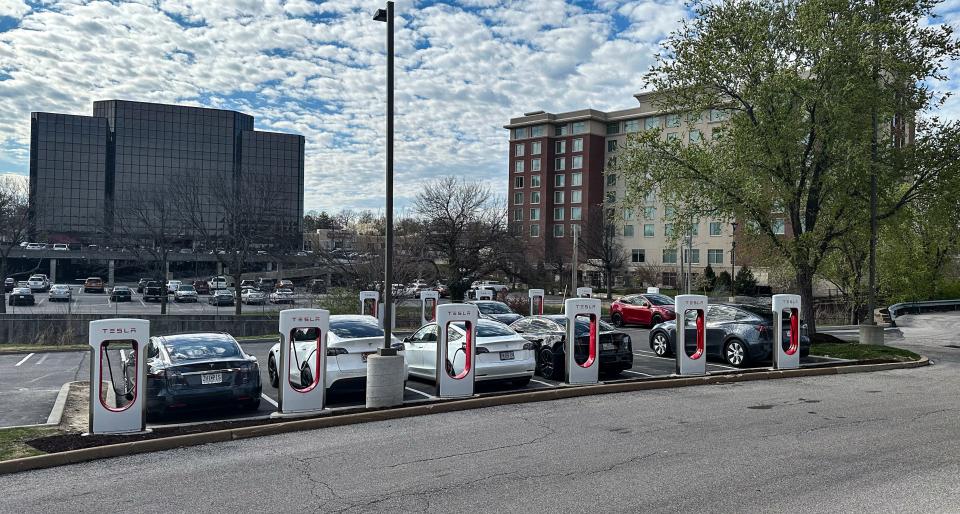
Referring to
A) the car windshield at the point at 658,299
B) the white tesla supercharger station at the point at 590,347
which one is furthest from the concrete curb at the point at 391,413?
the car windshield at the point at 658,299

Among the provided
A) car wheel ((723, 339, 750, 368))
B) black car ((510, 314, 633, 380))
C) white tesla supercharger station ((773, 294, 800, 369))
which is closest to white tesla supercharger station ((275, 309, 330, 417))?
black car ((510, 314, 633, 380))

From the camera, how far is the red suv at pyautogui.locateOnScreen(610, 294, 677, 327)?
89.5 ft

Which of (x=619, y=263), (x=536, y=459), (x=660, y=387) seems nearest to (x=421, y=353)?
(x=660, y=387)

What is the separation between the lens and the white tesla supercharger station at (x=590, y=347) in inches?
508

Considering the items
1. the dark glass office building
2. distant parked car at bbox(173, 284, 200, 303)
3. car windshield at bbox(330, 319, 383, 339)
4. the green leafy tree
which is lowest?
distant parked car at bbox(173, 284, 200, 303)

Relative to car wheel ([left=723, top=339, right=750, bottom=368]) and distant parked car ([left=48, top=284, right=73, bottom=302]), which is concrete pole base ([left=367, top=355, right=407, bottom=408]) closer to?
car wheel ([left=723, top=339, right=750, bottom=368])

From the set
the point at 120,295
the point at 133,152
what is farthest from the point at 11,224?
the point at 133,152

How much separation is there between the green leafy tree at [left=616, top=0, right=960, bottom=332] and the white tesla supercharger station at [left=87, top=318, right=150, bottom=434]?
16.5 meters

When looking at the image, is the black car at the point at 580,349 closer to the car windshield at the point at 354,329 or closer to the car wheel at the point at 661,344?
the car windshield at the point at 354,329

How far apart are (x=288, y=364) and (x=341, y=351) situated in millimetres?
1355

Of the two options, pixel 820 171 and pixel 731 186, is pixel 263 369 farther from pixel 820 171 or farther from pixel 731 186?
pixel 820 171

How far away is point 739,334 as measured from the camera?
16328 millimetres

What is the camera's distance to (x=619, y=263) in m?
72.6

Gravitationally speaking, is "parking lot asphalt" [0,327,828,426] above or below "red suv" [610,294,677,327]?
below
